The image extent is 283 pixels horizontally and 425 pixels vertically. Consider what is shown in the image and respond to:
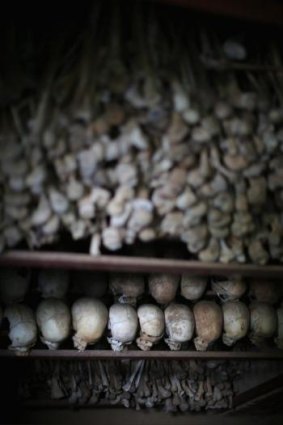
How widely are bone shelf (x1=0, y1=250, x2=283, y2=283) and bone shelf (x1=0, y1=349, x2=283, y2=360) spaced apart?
2.28 feet

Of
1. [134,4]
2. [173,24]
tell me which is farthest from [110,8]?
[173,24]

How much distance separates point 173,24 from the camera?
173cm

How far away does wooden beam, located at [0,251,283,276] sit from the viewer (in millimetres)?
1827

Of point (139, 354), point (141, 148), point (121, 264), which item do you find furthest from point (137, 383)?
point (141, 148)

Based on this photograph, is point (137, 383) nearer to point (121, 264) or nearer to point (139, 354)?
point (139, 354)

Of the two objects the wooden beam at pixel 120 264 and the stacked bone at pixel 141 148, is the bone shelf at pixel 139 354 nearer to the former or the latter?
the wooden beam at pixel 120 264

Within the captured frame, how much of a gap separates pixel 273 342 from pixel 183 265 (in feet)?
3.98

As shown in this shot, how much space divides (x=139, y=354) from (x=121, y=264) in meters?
0.80

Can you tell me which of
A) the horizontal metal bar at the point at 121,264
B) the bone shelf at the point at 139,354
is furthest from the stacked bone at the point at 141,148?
the bone shelf at the point at 139,354

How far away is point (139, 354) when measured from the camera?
99.7 inches

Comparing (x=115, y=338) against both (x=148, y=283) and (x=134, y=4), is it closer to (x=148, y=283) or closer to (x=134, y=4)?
(x=148, y=283)

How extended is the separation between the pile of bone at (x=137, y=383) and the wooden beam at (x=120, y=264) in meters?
1.48

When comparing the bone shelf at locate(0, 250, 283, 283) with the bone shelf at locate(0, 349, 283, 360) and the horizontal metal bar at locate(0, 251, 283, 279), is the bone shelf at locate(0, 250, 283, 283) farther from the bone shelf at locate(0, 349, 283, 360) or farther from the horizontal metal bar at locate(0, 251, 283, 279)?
the bone shelf at locate(0, 349, 283, 360)

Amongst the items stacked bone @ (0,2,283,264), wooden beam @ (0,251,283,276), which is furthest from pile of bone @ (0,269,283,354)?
stacked bone @ (0,2,283,264)
